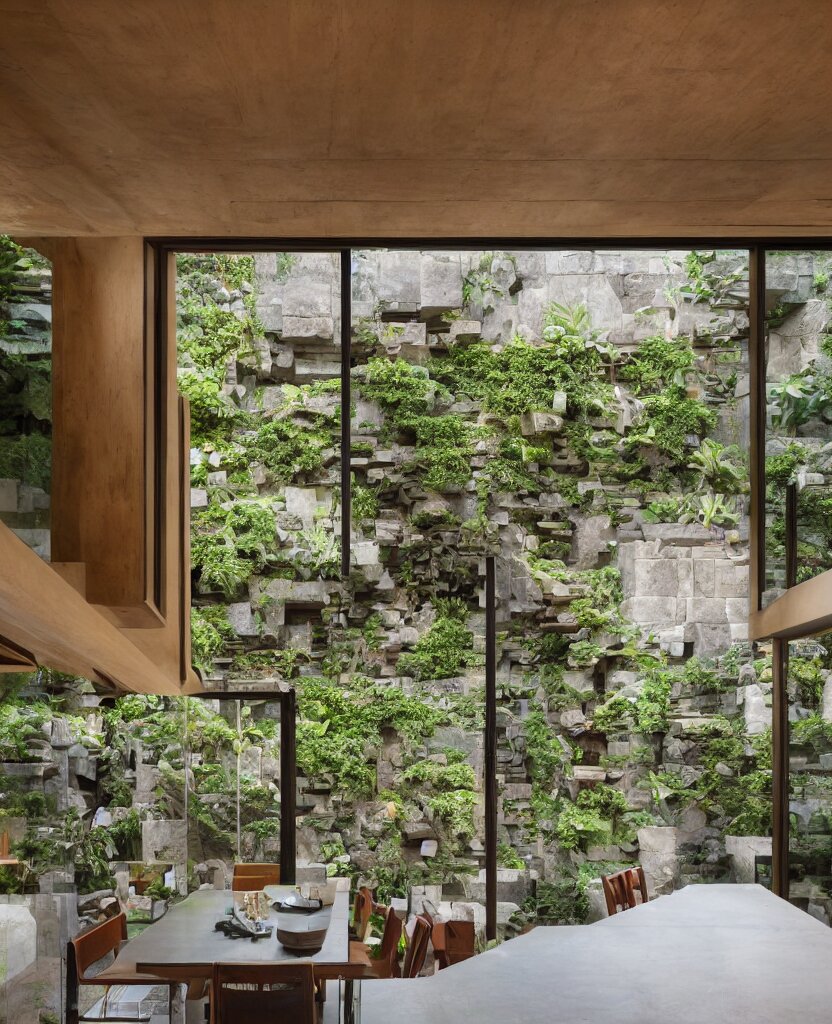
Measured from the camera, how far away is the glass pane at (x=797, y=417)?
6645mm

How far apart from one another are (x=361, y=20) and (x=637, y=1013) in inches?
174

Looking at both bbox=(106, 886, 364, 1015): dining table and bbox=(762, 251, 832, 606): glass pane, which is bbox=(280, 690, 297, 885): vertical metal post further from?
bbox=(762, 251, 832, 606): glass pane

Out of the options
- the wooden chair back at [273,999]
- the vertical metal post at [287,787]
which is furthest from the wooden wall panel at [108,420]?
the vertical metal post at [287,787]

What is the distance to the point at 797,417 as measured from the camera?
705 centimetres

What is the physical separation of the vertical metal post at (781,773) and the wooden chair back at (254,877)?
3891 mm

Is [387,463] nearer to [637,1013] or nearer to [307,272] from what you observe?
[307,272]

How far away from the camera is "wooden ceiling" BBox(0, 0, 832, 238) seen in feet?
9.20

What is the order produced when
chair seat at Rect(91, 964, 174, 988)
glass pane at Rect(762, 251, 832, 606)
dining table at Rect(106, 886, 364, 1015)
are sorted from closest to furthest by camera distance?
1. dining table at Rect(106, 886, 364, 1015)
2. chair seat at Rect(91, 964, 174, 988)
3. glass pane at Rect(762, 251, 832, 606)

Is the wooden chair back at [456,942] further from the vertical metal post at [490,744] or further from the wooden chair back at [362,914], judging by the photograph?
the vertical metal post at [490,744]

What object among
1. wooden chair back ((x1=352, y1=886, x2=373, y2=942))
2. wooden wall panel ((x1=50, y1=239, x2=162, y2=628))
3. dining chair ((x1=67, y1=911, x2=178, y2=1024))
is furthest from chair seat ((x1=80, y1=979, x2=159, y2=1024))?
wooden wall panel ((x1=50, y1=239, x2=162, y2=628))

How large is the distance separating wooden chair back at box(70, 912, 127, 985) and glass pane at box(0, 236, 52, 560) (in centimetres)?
262

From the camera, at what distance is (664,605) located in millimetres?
11812

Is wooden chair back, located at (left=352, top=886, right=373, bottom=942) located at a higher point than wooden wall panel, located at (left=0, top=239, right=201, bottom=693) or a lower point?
lower

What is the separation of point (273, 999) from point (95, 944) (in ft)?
5.76
